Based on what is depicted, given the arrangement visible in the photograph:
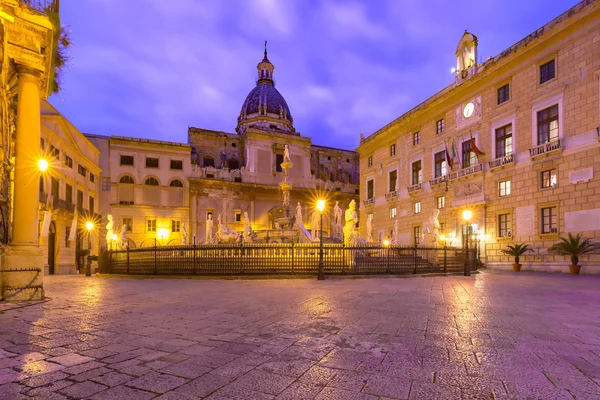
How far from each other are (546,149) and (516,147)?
2.19 m

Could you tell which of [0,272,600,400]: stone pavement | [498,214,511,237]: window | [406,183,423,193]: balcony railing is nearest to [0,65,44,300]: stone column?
[0,272,600,400]: stone pavement

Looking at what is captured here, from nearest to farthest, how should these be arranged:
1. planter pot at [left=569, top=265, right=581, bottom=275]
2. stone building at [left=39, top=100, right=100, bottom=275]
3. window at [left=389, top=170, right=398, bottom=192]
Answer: planter pot at [left=569, top=265, right=581, bottom=275] → stone building at [left=39, top=100, right=100, bottom=275] → window at [left=389, top=170, right=398, bottom=192]

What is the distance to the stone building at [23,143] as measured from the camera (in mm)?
8703

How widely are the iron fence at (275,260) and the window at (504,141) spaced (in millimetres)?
10871

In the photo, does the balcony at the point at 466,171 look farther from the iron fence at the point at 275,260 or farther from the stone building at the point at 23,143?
the stone building at the point at 23,143

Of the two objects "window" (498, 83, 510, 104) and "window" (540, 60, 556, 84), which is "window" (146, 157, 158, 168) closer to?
"window" (498, 83, 510, 104)

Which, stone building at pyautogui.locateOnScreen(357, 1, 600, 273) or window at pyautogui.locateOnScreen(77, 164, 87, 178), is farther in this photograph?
window at pyautogui.locateOnScreen(77, 164, 87, 178)

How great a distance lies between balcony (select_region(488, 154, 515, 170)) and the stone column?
2411 cm

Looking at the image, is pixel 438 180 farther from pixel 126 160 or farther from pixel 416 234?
pixel 126 160

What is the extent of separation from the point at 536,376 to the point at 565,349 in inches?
53.5

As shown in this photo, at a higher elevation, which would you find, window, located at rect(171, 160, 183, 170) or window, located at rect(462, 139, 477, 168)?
window, located at rect(171, 160, 183, 170)

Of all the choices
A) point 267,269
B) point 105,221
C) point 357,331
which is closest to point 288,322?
point 357,331

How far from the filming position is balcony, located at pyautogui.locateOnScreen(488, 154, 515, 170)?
73.8 feet

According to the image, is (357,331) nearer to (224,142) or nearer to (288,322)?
(288,322)
